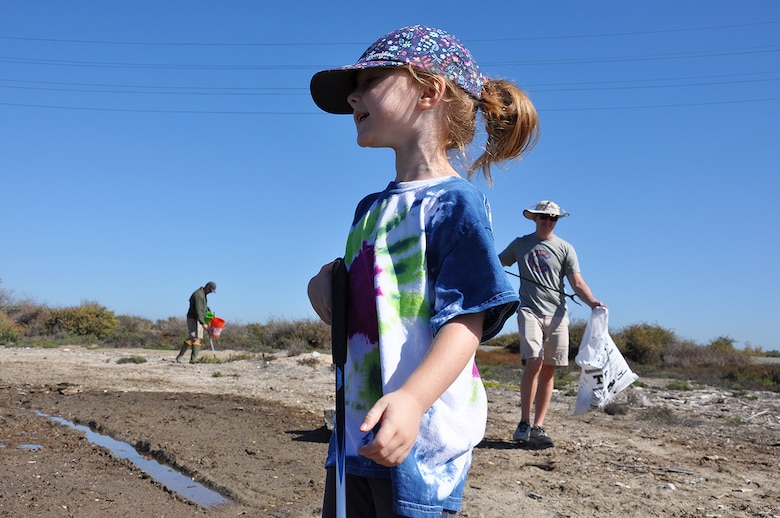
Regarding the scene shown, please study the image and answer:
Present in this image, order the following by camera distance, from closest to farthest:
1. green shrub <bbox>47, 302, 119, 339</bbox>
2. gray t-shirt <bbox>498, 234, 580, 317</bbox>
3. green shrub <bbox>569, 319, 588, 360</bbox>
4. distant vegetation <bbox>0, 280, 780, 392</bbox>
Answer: gray t-shirt <bbox>498, 234, 580, 317</bbox>, distant vegetation <bbox>0, 280, 780, 392</bbox>, green shrub <bbox>569, 319, 588, 360</bbox>, green shrub <bbox>47, 302, 119, 339</bbox>

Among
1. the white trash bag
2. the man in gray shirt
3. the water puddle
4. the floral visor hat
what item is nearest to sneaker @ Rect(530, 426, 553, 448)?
the man in gray shirt

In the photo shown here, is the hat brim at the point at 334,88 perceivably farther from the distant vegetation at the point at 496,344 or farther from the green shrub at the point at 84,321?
the green shrub at the point at 84,321

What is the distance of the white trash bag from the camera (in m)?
6.18

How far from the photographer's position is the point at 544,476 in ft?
17.5

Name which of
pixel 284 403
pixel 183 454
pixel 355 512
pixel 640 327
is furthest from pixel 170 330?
pixel 355 512

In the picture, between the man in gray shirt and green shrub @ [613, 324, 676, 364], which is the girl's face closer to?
the man in gray shirt

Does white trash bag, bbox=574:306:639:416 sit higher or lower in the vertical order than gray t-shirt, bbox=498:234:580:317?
lower

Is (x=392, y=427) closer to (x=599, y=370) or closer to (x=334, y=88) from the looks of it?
(x=334, y=88)

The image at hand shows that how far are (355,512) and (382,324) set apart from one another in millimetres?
504

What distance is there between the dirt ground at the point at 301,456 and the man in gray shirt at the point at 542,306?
1.25ft

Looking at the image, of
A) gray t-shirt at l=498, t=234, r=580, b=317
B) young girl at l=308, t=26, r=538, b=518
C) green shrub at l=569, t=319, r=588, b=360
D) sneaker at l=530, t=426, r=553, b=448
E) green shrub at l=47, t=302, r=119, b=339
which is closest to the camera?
young girl at l=308, t=26, r=538, b=518

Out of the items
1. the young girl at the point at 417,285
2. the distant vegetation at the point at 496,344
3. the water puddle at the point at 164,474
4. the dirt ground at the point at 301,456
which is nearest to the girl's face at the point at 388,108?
the young girl at the point at 417,285

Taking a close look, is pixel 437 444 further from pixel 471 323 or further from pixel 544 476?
pixel 544 476

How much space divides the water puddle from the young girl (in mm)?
2966
